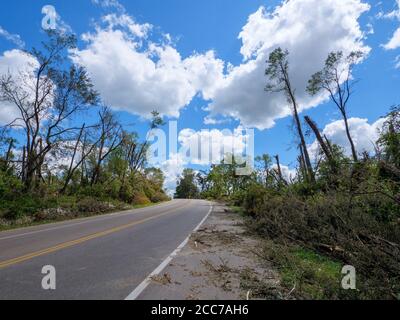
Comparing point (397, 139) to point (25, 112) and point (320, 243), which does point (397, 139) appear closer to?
point (320, 243)

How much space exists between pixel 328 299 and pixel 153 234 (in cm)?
885

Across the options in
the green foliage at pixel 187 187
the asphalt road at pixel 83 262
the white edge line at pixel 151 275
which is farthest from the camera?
the green foliage at pixel 187 187

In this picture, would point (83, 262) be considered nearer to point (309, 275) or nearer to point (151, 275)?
point (151, 275)

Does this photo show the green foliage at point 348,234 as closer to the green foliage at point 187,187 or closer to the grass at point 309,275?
the grass at point 309,275

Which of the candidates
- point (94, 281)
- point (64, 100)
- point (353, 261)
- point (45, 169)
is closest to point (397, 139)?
point (353, 261)

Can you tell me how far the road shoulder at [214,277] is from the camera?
555cm

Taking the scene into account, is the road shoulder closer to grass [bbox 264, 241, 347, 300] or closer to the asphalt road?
grass [bbox 264, 241, 347, 300]

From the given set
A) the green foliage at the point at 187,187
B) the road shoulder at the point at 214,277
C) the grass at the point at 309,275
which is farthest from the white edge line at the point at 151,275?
the green foliage at the point at 187,187


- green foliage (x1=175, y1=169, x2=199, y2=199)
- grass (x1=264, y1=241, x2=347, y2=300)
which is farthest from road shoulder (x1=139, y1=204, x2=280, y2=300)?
green foliage (x1=175, y1=169, x2=199, y2=199)

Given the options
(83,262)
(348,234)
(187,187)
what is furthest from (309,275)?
(187,187)

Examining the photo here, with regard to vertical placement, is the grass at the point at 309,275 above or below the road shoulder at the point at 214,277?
above

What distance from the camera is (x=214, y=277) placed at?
6.74m

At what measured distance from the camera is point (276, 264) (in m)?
7.93

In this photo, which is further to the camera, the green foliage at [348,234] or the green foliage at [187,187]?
the green foliage at [187,187]
